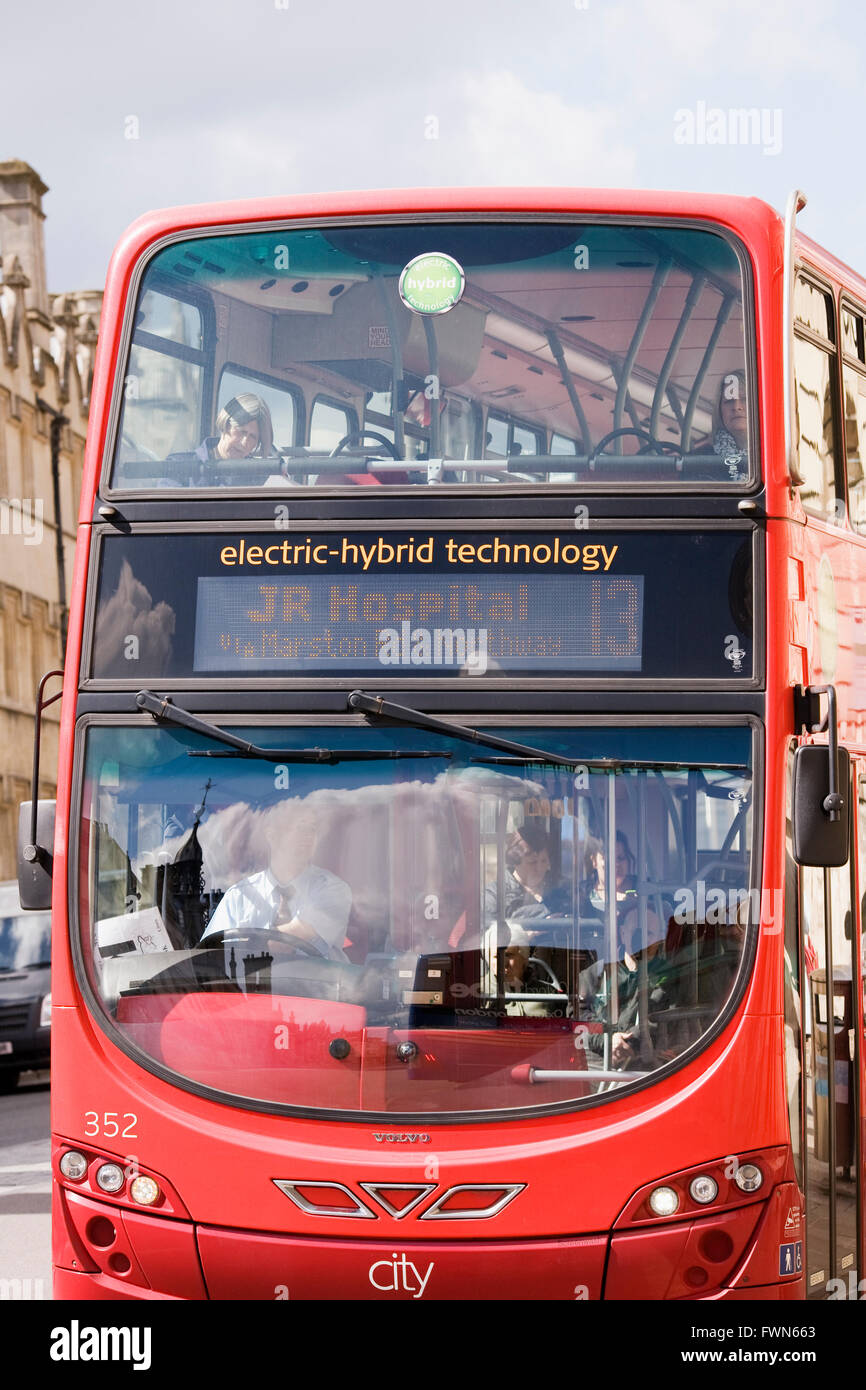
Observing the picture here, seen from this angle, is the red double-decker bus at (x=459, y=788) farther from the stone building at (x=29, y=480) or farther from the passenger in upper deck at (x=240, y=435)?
the stone building at (x=29, y=480)

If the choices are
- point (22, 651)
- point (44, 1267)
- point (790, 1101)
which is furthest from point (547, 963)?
point (22, 651)

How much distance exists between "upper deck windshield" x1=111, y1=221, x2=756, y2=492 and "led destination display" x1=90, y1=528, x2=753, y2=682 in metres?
0.25

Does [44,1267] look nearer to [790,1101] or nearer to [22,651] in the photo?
[790,1101]

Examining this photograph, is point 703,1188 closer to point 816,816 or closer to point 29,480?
point 816,816

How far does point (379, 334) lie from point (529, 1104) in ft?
8.64

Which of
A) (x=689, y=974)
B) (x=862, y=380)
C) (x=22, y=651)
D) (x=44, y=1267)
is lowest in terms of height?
(x=44, y=1267)

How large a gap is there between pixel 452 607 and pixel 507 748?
50 cm

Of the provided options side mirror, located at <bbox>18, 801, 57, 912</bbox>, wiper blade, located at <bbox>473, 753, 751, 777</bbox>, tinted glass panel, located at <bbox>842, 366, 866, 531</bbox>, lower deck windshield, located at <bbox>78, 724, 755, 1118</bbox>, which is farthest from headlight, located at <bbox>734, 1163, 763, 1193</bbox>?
tinted glass panel, located at <bbox>842, 366, 866, 531</bbox>

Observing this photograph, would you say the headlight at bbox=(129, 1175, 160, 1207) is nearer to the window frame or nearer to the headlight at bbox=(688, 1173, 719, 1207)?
the headlight at bbox=(688, 1173, 719, 1207)

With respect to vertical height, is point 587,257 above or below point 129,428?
above

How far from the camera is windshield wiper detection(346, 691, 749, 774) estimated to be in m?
5.95

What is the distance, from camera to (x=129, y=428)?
6.54 meters
